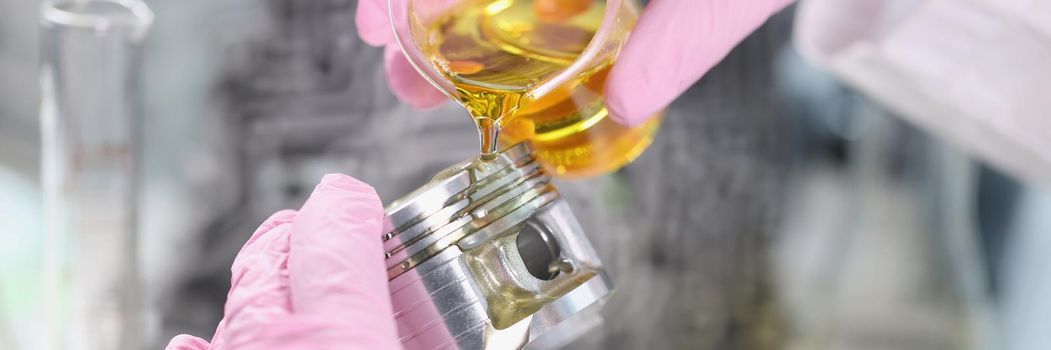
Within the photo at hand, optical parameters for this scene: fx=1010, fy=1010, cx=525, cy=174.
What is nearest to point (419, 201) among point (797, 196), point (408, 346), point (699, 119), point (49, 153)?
point (408, 346)

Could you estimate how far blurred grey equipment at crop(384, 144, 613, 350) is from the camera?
77cm

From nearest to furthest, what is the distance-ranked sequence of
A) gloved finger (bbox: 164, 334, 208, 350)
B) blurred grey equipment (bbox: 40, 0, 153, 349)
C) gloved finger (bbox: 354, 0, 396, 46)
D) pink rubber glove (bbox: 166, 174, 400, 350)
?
pink rubber glove (bbox: 166, 174, 400, 350), gloved finger (bbox: 164, 334, 208, 350), gloved finger (bbox: 354, 0, 396, 46), blurred grey equipment (bbox: 40, 0, 153, 349)

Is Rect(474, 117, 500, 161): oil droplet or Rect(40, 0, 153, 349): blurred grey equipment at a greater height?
Rect(474, 117, 500, 161): oil droplet

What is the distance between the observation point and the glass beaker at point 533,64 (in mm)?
840

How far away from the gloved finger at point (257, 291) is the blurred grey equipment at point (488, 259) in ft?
0.27

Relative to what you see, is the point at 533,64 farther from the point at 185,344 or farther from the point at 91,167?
the point at 91,167

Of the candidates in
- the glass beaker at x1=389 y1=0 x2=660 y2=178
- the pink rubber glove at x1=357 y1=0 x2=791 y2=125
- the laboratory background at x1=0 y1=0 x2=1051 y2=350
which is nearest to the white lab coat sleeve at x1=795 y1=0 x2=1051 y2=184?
the laboratory background at x1=0 y1=0 x2=1051 y2=350

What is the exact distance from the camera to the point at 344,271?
0.72 metres

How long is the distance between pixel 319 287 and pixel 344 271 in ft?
0.07

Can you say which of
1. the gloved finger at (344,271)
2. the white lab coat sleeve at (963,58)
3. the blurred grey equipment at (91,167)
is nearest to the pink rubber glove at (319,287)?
the gloved finger at (344,271)

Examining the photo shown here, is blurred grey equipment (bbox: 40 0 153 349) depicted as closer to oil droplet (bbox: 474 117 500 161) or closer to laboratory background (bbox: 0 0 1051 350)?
laboratory background (bbox: 0 0 1051 350)

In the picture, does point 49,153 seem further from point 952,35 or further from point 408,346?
point 952,35

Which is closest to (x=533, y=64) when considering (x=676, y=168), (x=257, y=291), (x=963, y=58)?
(x=257, y=291)

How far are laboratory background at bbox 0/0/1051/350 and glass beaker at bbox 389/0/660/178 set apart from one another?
0.55 metres
